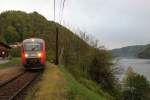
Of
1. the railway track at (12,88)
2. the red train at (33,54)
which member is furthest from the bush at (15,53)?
A: the railway track at (12,88)

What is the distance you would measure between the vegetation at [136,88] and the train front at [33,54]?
3134 centimetres

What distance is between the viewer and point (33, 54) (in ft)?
109

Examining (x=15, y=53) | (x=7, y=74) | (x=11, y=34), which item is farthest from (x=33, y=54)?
(x=11, y=34)

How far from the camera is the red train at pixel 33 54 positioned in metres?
33.1

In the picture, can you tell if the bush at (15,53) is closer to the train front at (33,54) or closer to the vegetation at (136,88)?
the vegetation at (136,88)

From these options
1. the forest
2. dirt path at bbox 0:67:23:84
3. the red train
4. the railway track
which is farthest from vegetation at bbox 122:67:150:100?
the railway track

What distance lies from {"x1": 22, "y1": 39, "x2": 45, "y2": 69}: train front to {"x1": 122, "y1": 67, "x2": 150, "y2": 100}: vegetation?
31.3 m

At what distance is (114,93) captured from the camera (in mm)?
56406

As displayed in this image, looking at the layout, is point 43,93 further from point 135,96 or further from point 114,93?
point 135,96

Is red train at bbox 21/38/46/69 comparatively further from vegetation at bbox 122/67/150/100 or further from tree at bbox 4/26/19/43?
tree at bbox 4/26/19/43

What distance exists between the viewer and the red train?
33.1 m

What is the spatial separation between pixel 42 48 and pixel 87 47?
27.7 m

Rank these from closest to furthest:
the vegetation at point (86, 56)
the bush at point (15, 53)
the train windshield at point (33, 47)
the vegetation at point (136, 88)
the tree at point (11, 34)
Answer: the train windshield at point (33, 47), the vegetation at point (86, 56), the vegetation at point (136, 88), the bush at point (15, 53), the tree at point (11, 34)

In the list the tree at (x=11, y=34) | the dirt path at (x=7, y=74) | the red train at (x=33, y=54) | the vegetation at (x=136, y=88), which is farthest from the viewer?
the tree at (x=11, y=34)
